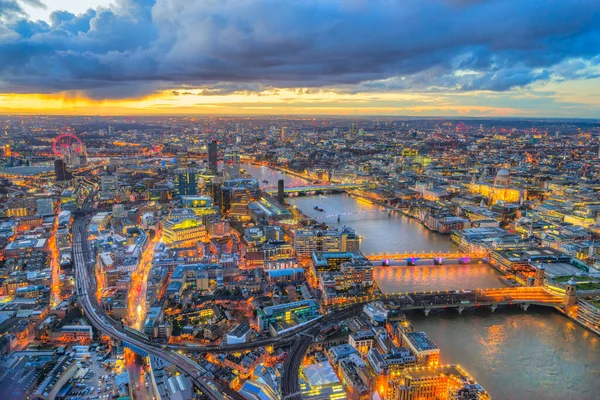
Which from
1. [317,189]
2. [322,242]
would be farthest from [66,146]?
[322,242]

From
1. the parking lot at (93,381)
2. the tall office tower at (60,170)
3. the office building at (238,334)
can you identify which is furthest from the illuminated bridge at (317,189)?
the parking lot at (93,381)

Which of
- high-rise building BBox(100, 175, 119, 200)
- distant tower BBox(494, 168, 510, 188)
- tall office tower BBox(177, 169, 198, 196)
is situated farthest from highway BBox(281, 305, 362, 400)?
distant tower BBox(494, 168, 510, 188)

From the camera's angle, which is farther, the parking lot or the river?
the river

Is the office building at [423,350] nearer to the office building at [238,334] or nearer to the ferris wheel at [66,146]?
the office building at [238,334]

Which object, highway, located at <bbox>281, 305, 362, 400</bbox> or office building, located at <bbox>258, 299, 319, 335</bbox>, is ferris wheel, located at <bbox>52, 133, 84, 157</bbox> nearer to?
office building, located at <bbox>258, 299, 319, 335</bbox>

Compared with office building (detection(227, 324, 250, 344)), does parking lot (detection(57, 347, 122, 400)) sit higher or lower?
lower

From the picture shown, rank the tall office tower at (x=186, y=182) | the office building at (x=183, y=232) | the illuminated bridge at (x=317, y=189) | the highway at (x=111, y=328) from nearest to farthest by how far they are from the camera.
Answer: the highway at (x=111, y=328) < the office building at (x=183, y=232) < the tall office tower at (x=186, y=182) < the illuminated bridge at (x=317, y=189)

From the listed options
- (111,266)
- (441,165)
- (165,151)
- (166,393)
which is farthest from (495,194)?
(165,151)
